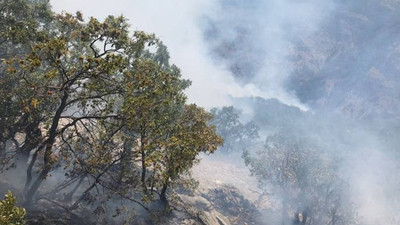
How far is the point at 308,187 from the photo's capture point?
52594 millimetres

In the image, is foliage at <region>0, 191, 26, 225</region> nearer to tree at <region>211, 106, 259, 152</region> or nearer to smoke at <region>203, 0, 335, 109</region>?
tree at <region>211, 106, 259, 152</region>

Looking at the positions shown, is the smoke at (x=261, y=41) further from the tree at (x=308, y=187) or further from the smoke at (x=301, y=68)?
the tree at (x=308, y=187)

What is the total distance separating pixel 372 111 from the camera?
399 ft

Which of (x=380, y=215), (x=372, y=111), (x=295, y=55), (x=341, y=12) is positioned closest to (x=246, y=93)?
(x=295, y=55)

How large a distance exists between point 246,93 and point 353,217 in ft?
349

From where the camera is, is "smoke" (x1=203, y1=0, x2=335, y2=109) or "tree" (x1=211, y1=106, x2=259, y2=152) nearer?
"tree" (x1=211, y1=106, x2=259, y2=152)

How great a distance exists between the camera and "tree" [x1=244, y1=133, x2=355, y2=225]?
52.2 metres

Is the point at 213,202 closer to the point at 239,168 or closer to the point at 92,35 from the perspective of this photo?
the point at 239,168

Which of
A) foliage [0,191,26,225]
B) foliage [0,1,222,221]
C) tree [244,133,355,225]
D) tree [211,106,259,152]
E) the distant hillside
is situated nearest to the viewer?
foliage [0,191,26,225]

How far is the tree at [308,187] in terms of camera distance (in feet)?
171

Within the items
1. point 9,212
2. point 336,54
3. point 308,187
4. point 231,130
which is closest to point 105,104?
point 9,212

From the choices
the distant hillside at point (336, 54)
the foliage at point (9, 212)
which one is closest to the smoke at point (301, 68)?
the distant hillside at point (336, 54)

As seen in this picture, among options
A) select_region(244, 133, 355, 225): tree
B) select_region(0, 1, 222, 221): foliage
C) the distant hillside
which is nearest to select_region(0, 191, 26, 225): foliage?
select_region(0, 1, 222, 221): foliage

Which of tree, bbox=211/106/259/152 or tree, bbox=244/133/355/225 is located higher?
tree, bbox=211/106/259/152
